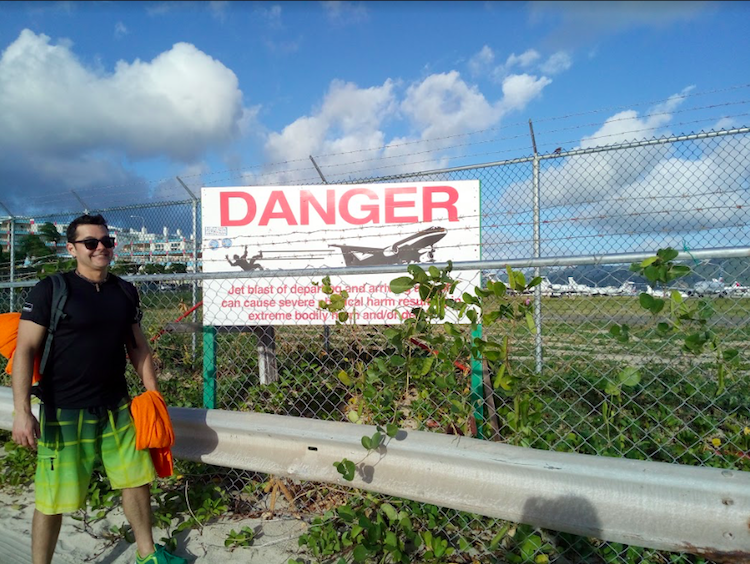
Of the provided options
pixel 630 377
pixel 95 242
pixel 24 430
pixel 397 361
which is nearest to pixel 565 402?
pixel 630 377

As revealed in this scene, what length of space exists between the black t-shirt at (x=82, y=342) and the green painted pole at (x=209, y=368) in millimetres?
1282

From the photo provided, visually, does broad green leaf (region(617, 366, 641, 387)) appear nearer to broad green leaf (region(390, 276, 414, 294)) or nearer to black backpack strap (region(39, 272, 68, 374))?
broad green leaf (region(390, 276, 414, 294))

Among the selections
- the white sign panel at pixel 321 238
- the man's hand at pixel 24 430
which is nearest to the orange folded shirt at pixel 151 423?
the man's hand at pixel 24 430

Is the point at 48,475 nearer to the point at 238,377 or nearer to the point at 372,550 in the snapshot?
the point at 372,550

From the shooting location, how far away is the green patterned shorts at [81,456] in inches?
99.8

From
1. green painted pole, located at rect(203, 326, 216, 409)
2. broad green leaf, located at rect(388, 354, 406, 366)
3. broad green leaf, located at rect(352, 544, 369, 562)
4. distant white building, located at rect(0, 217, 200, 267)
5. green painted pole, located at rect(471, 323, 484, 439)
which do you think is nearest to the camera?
broad green leaf, located at rect(352, 544, 369, 562)

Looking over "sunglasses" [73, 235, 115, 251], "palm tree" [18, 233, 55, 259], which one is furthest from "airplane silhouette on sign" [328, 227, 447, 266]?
"palm tree" [18, 233, 55, 259]

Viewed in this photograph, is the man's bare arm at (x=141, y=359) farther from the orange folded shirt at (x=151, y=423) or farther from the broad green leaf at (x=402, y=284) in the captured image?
the broad green leaf at (x=402, y=284)

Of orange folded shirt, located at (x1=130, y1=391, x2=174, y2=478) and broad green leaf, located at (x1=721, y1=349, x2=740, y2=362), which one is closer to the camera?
broad green leaf, located at (x1=721, y1=349, x2=740, y2=362)

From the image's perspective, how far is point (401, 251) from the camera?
14.2 ft

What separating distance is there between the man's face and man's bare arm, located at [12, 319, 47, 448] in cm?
38

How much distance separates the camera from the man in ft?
8.18

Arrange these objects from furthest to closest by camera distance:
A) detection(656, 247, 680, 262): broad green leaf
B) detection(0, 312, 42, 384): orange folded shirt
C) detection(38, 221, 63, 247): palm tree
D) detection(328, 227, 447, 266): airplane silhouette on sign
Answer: detection(38, 221, 63, 247): palm tree
detection(328, 227, 447, 266): airplane silhouette on sign
detection(0, 312, 42, 384): orange folded shirt
detection(656, 247, 680, 262): broad green leaf

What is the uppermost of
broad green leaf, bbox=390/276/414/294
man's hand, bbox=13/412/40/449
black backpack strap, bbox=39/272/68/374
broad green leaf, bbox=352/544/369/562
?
broad green leaf, bbox=390/276/414/294
